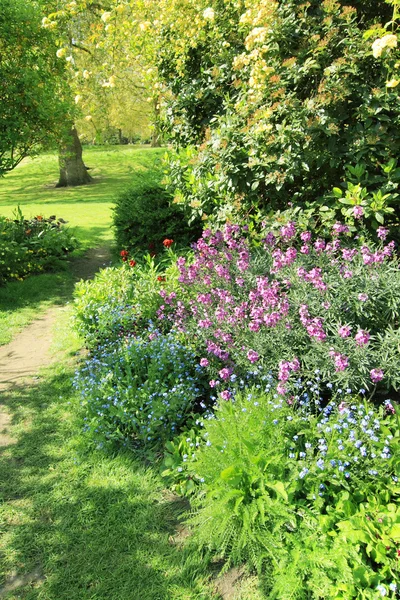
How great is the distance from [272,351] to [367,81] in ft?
8.62

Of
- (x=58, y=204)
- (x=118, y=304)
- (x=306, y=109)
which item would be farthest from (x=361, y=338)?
(x=58, y=204)

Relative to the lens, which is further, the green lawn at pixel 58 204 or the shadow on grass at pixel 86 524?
the green lawn at pixel 58 204

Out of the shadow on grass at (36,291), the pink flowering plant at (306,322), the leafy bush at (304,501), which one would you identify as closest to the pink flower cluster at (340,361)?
the pink flowering plant at (306,322)

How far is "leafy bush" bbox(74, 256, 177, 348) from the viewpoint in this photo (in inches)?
191

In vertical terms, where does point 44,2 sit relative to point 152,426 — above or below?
above

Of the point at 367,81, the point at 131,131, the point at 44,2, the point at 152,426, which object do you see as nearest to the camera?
the point at 152,426

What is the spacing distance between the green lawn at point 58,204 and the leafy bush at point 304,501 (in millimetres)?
4225

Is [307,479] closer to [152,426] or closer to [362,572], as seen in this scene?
[362,572]

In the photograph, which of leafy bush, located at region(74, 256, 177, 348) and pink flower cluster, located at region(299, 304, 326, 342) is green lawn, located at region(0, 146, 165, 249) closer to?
leafy bush, located at region(74, 256, 177, 348)

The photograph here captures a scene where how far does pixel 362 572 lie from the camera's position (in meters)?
Result: 2.05

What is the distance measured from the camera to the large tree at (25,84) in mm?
7163

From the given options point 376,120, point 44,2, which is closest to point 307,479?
point 376,120

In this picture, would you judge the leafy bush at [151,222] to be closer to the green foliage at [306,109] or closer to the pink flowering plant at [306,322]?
the green foliage at [306,109]

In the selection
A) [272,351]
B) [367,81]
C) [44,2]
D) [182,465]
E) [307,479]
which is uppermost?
[44,2]
